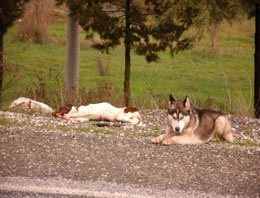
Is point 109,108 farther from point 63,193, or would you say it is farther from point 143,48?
point 63,193

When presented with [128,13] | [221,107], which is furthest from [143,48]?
[221,107]

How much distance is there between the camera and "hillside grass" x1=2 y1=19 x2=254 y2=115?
Answer: 532 inches

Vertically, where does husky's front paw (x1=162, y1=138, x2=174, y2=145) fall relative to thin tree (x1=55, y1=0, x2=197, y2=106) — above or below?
below

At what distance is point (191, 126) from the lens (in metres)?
8.32

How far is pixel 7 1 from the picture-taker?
1329 cm

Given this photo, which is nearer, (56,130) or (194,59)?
(56,130)

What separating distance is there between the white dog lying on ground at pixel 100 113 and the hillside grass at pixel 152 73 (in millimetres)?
2015

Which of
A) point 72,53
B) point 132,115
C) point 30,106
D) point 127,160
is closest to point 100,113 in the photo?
point 132,115

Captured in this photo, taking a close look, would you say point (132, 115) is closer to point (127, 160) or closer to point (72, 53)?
point (127, 160)

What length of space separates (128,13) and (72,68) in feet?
10.1

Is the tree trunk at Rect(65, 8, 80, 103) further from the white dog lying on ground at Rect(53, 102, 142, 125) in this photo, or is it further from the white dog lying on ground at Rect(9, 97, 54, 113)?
the white dog lying on ground at Rect(53, 102, 142, 125)

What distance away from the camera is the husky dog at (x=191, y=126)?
8008mm

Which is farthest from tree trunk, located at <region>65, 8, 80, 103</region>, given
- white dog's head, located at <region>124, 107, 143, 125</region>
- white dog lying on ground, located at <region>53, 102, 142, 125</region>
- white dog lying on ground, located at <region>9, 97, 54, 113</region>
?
white dog's head, located at <region>124, 107, 143, 125</region>

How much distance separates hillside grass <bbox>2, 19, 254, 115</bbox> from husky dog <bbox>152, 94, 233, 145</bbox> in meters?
4.08
